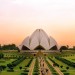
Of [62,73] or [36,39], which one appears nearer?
[62,73]

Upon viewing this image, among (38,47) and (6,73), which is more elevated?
(38,47)

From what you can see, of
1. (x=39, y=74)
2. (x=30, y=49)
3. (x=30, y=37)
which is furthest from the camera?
(x=30, y=37)

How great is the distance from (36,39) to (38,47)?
1.98 m

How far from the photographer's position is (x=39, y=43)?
58062mm

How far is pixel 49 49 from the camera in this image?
2265 inches

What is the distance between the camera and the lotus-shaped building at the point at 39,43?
5772 centimetres

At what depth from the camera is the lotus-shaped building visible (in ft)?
189

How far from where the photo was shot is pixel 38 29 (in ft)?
208

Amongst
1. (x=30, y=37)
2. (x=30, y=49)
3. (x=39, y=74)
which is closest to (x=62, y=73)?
(x=39, y=74)

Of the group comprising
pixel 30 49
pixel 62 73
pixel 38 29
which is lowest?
pixel 62 73

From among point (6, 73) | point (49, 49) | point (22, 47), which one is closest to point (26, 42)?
point (22, 47)

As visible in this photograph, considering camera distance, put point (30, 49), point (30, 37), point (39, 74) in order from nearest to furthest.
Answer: point (39, 74) < point (30, 49) < point (30, 37)

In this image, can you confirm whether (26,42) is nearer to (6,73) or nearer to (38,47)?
(38,47)

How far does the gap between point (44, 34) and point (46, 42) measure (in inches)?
138
